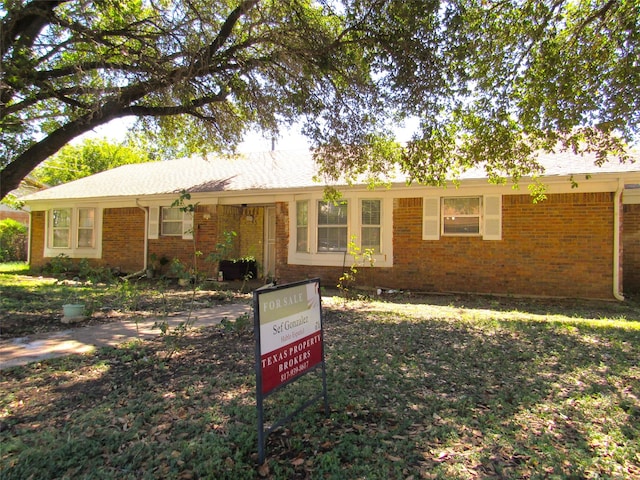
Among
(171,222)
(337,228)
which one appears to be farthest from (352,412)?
(171,222)

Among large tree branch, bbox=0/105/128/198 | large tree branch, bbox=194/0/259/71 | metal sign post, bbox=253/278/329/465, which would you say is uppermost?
large tree branch, bbox=194/0/259/71

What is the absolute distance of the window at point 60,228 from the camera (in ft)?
53.2

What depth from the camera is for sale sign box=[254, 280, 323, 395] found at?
275 cm

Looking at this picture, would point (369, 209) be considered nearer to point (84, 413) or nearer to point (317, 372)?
point (317, 372)

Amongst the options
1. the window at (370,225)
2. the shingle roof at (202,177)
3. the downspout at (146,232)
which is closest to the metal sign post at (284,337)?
the window at (370,225)

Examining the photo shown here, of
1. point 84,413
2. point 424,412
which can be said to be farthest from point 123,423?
point 424,412

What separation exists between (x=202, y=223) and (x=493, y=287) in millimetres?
8817

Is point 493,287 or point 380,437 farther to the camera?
point 493,287

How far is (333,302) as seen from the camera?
9.37m

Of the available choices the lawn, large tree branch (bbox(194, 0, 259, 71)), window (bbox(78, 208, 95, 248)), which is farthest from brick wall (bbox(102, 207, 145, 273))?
the lawn

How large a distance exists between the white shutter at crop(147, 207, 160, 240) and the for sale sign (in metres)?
12.3

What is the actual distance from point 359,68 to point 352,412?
6.34m

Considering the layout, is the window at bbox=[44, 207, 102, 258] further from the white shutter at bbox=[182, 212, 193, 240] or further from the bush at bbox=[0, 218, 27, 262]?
the bush at bbox=[0, 218, 27, 262]

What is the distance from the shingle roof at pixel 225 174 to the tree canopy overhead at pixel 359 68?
7.20ft
